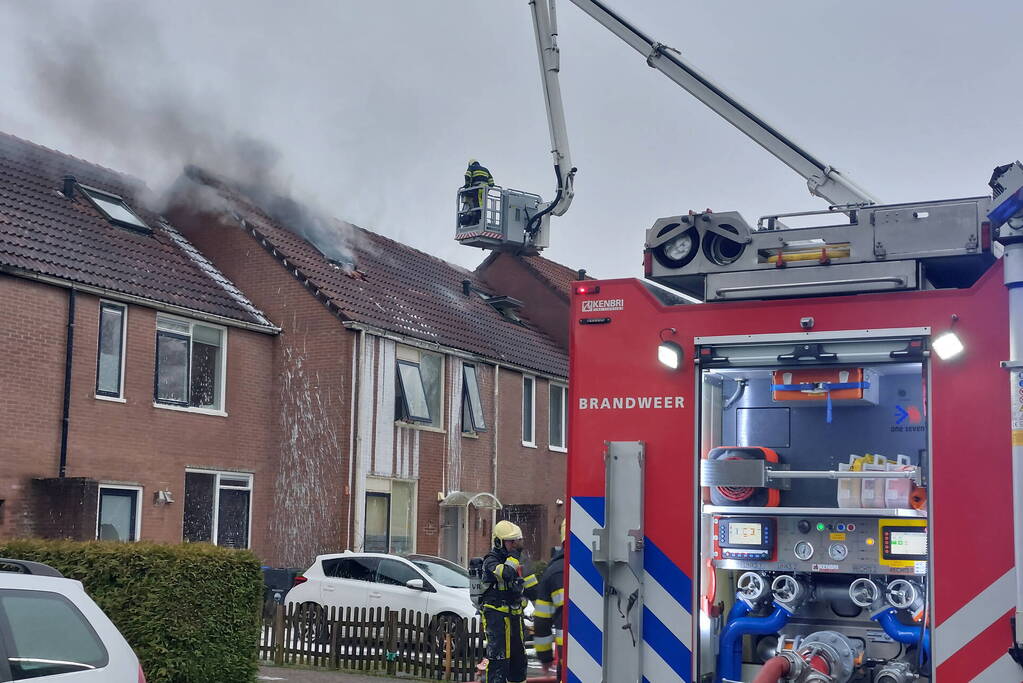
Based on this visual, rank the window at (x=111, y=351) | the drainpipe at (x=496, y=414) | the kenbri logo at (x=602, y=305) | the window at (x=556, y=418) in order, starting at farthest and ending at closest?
the window at (x=556, y=418) → the drainpipe at (x=496, y=414) → the window at (x=111, y=351) → the kenbri logo at (x=602, y=305)

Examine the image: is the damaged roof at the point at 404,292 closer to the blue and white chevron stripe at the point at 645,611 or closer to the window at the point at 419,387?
the window at the point at 419,387

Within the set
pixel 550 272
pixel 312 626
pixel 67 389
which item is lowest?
pixel 312 626

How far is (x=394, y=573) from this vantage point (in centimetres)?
1733

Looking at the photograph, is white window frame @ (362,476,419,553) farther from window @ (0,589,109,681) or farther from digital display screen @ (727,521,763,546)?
digital display screen @ (727,521,763,546)

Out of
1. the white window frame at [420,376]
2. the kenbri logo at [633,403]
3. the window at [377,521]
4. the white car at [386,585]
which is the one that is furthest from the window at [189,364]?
the kenbri logo at [633,403]

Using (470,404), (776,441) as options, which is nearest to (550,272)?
(470,404)

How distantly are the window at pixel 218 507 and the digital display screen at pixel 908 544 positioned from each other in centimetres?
1628

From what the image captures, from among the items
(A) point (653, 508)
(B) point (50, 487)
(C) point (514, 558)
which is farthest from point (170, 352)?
(A) point (653, 508)

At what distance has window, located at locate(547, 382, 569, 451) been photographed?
95.3 feet

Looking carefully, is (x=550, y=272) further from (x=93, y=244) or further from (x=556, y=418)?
(x=93, y=244)

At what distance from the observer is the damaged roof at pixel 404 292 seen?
925 inches

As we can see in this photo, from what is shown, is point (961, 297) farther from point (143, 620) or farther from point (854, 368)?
point (143, 620)

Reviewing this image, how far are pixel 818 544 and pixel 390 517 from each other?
18.0 metres

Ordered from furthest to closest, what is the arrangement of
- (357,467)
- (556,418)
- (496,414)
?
1. (556,418)
2. (496,414)
3. (357,467)
